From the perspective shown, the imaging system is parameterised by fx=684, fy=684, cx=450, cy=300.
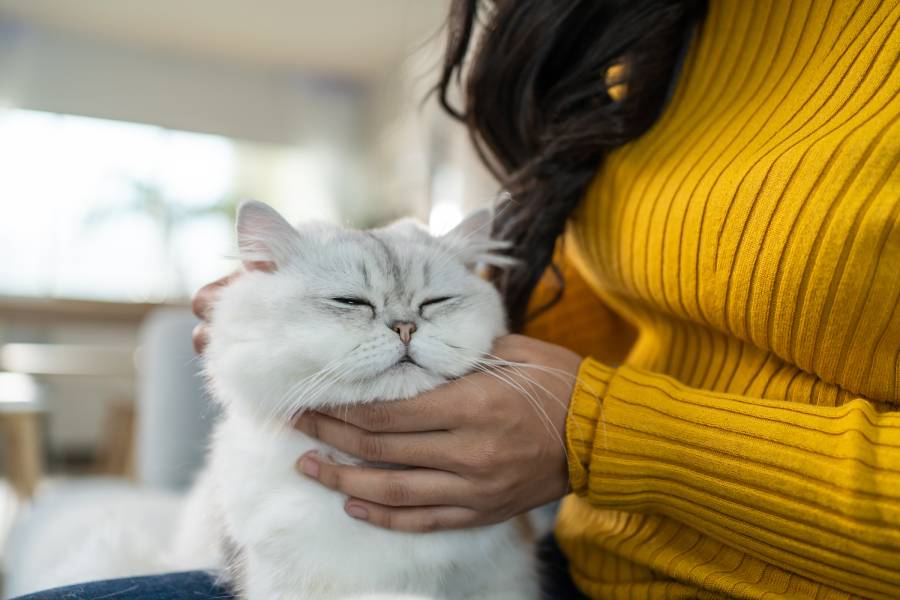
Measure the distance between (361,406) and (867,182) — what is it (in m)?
0.54

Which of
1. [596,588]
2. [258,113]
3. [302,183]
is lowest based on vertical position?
[596,588]

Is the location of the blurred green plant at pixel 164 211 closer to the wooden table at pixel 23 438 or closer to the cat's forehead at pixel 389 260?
the wooden table at pixel 23 438

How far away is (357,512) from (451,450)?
0.37 feet

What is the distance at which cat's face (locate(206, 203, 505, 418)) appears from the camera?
673 millimetres

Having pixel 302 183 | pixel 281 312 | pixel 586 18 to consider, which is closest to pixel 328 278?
pixel 281 312

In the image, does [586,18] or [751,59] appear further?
[586,18]

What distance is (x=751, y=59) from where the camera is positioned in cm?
88

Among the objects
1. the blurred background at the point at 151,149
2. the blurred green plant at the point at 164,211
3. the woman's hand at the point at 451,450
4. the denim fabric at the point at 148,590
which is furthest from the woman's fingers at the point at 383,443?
the blurred green plant at the point at 164,211

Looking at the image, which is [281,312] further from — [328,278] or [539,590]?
[539,590]

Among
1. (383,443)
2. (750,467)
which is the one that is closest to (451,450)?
(383,443)

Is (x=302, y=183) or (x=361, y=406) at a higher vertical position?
(x=302, y=183)

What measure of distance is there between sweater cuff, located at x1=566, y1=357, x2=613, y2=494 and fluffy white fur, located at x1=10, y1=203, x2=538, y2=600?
4.4 inches

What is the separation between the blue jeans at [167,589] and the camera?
0.72m

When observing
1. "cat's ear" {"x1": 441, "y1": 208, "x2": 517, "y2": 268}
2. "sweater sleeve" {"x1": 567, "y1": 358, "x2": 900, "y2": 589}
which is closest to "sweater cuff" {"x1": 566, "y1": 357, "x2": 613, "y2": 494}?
"sweater sleeve" {"x1": 567, "y1": 358, "x2": 900, "y2": 589}
